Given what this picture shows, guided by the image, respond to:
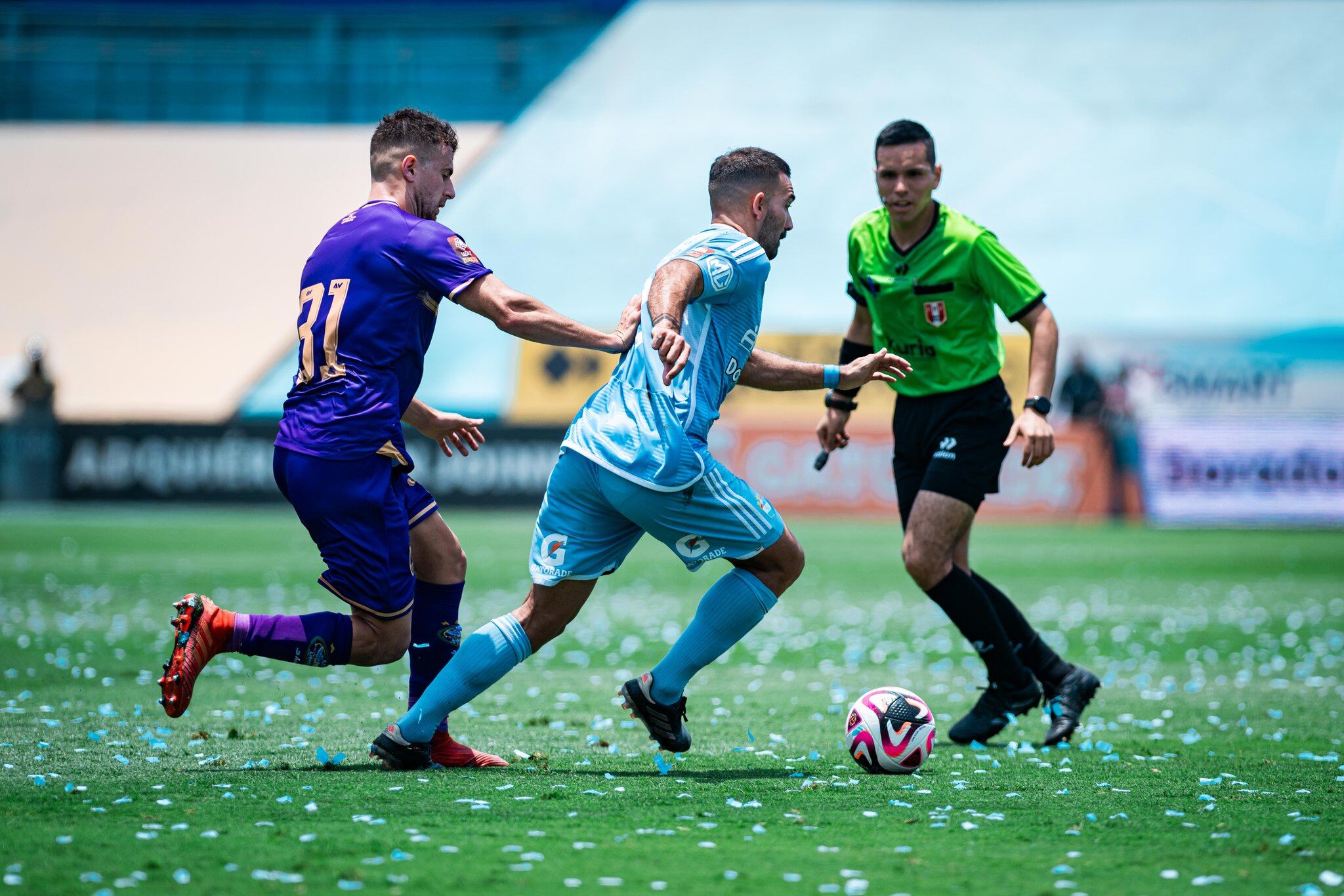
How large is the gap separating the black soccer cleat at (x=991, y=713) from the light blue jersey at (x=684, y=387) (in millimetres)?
1881

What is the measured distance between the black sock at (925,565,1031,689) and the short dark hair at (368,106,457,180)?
2.71m

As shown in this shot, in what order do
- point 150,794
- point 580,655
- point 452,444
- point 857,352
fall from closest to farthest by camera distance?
point 150,794, point 452,444, point 857,352, point 580,655

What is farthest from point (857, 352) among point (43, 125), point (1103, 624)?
point (43, 125)

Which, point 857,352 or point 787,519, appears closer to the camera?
point 857,352

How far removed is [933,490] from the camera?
6.07 m

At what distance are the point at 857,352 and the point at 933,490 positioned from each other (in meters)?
0.94

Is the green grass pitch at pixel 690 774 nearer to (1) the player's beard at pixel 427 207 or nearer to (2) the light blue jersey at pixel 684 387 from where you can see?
(2) the light blue jersey at pixel 684 387

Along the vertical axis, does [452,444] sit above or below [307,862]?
above

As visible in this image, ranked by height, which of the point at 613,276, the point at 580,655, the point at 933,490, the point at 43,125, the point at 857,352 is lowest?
the point at 580,655

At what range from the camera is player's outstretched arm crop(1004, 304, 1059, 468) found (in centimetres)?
575

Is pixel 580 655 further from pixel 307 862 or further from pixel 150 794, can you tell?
pixel 307 862

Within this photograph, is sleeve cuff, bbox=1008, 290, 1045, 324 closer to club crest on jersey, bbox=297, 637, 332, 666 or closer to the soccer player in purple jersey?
the soccer player in purple jersey

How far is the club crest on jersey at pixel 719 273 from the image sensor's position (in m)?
4.73

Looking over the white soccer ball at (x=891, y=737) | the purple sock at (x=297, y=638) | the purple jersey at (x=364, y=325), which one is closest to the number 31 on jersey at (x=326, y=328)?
the purple jersey at (x=364, y=325)
